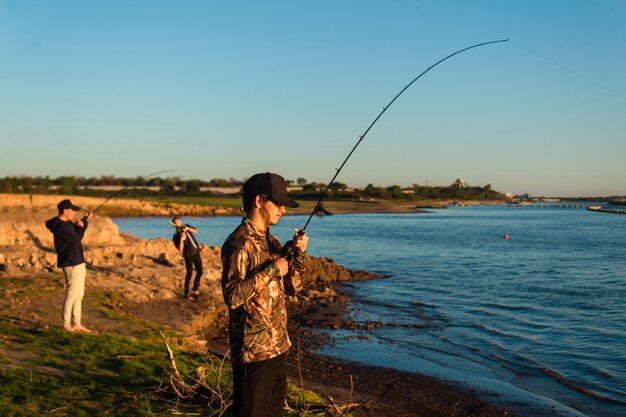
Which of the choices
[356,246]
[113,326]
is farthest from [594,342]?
[356,246]

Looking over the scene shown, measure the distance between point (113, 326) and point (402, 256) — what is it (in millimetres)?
25495

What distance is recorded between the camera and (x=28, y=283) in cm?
1234

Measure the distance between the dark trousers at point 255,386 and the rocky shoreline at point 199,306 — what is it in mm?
1479

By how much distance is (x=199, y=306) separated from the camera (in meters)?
13.4

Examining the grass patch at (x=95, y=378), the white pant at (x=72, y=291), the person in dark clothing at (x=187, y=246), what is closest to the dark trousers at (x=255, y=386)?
the grass patch at (x=95, y=378)

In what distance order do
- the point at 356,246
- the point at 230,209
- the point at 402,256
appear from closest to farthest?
1. the point at 402,256
2. the point at 356,246
3. the point at 230,209

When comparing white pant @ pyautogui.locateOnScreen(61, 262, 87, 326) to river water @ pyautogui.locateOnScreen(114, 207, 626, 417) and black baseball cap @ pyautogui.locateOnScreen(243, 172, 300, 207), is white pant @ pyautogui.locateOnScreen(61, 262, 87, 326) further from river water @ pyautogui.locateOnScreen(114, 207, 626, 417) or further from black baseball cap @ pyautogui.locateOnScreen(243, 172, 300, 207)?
black baseball cap @ pyautogui.locateOnScreen(243, 172, 300, 207)

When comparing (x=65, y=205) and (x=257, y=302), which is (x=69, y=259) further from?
(x=257, y=302)

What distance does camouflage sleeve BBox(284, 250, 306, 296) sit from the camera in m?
3.81

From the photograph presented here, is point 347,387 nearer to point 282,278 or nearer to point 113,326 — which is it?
point 113,326

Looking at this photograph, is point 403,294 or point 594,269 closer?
point 403,294

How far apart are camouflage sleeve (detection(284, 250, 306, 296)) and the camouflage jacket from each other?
0.17 meters

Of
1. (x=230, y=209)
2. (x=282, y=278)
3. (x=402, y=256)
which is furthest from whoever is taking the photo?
(x=230, y=209)

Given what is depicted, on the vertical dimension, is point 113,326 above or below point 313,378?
→ above
